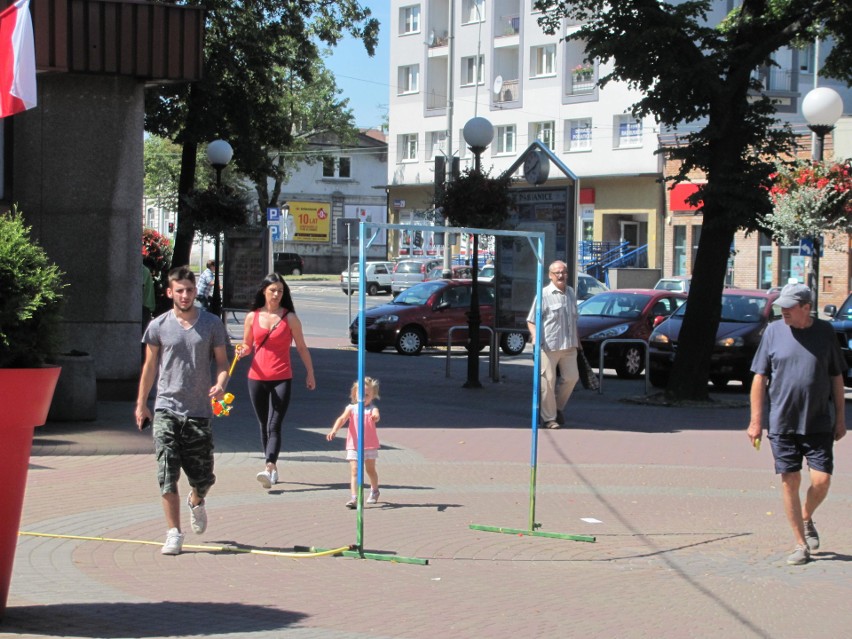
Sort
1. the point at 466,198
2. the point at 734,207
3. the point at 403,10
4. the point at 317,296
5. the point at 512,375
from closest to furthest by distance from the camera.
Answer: the point at 734,207 → the point at 466,198 → the point at 512,375 → the point at 317,296 → the point at 403,10

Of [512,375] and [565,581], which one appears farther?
[512,375]

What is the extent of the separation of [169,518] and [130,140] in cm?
843

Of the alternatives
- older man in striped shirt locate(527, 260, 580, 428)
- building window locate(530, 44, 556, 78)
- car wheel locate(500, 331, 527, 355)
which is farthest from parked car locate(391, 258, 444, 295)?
older man in striped shirt locate(527, 260, 580, 428)

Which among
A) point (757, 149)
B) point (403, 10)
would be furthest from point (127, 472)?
point (403, 10)

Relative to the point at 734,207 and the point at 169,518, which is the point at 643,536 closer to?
the point at 169,518

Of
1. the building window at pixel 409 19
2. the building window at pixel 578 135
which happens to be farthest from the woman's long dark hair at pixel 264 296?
the building window at pixel 409 19

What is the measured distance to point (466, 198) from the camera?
1850 cm

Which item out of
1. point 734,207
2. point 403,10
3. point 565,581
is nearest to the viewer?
point 565,581

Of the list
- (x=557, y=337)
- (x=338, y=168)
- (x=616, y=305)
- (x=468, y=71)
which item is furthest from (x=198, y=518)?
(x=338, y=168)

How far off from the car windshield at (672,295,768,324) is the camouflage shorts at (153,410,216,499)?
1428 centimetres

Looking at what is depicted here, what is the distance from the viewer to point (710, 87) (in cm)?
1605

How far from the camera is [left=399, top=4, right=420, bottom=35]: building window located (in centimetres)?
6400

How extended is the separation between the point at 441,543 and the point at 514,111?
5246 centimetres

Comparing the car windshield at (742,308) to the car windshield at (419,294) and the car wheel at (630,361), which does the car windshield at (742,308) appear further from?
the car windshield at (419,294)
